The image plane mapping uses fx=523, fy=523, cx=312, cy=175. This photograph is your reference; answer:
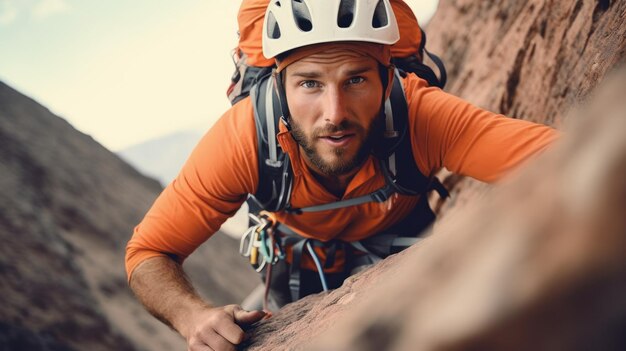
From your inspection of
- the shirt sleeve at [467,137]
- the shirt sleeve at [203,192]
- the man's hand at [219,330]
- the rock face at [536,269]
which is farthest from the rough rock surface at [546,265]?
the shirt sleeve at [203,192]

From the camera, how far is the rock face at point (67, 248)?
8547 mm

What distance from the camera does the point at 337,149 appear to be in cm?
325

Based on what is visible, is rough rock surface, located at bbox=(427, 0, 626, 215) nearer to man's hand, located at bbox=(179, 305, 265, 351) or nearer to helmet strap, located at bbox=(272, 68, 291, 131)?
helmet strap, located at bbox=(272, 68, 291, 131)

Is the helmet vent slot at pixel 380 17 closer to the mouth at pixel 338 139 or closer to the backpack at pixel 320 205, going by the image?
the backpack at pixel 320 205

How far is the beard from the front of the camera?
10.5 ft

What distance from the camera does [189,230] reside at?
3.44m

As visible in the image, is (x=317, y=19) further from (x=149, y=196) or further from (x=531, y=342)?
(x=149, y=196)

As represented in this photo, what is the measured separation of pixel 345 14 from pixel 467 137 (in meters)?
1.10

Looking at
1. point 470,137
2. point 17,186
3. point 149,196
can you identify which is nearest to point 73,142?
point 149,196

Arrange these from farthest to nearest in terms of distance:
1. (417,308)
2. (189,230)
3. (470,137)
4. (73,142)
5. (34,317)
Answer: (73,142)
(34,317)
(189,230)
(470,137)
(417,308)

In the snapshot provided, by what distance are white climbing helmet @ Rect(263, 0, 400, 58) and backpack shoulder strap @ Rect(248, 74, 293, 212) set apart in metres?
0.28

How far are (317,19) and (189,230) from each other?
5.22ft

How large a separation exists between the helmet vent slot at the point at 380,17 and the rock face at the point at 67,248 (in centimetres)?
704

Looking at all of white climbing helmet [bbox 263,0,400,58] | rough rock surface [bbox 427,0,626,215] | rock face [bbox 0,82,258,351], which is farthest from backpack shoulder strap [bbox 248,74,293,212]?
rock face [bbox 0,82,258,351]
